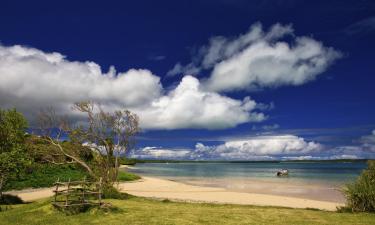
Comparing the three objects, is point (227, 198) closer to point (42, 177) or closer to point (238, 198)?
point (238, 198)

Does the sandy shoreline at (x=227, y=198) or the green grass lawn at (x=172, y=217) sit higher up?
the green grass lawn at (x=172, y=217)

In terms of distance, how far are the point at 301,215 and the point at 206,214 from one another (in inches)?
222

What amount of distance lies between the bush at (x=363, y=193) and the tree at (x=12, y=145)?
22.3 m

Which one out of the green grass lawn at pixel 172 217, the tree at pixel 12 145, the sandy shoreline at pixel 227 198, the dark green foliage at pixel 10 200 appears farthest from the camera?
the sandy shoreline at pixel 227 198

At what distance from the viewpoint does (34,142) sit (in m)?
31.1

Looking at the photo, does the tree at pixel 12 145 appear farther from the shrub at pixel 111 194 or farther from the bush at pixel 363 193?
the bush at pixel 363 193

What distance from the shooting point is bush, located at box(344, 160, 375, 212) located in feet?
71.6

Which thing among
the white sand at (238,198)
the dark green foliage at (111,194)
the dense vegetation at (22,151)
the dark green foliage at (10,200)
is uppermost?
the dense vegetation at (22,151)

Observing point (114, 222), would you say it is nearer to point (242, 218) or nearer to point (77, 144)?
point (242, 218)

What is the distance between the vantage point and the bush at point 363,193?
21.8m

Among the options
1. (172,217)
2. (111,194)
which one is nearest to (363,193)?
(172,217)

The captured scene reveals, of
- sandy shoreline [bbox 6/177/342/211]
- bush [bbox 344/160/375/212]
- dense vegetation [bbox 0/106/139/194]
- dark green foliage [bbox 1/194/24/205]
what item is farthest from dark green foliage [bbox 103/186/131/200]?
bush [bbox 344/160/375/212]

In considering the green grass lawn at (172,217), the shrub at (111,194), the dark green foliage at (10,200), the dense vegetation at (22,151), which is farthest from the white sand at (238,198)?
the green grass lawn at (172,217)

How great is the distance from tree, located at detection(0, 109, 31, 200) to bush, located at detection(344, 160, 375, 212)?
73.1ft
